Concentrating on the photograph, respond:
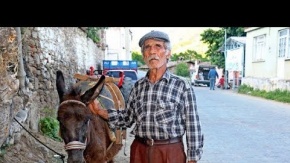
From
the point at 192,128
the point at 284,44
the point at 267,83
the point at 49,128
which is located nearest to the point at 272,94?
the point at 267,83

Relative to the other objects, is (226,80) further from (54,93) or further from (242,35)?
(54,93)

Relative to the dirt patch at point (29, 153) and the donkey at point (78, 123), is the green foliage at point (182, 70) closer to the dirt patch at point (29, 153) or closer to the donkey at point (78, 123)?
the dirt patch at point (29, 153)

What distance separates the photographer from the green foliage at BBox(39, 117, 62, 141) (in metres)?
7.63

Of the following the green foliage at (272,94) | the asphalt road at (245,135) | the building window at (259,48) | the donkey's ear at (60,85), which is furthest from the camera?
the building window at (259,48)

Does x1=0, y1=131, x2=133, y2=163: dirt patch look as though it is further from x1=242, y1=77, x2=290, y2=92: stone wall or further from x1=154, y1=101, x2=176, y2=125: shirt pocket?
x1=242, y1=77, x2=290, y2=92: stone wall

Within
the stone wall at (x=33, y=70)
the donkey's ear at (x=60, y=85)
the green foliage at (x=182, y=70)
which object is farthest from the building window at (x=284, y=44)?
the green foliage at (x=182, y=70)

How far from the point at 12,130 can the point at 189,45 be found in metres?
78.1

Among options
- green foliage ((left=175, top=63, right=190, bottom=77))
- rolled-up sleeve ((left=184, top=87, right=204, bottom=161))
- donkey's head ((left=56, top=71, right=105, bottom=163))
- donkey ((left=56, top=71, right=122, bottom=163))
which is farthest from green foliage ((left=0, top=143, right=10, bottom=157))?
green foliage ((left=175, top=63, right=190, bottom=77))

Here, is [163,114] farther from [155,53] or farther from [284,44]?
[284,44]

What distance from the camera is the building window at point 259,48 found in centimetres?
2366

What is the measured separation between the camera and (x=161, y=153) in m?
3.26

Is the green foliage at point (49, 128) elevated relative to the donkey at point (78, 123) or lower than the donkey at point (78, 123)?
lower

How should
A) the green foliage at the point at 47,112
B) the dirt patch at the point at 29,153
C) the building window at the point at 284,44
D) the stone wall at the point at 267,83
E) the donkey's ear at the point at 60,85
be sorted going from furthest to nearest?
the building window at the point at 284,44
the stone wall at the point at 267,83
the green foliage at the point at 47,112
the dirt patch at the point at 29,153
the donkey's ear at the point at 60,85
